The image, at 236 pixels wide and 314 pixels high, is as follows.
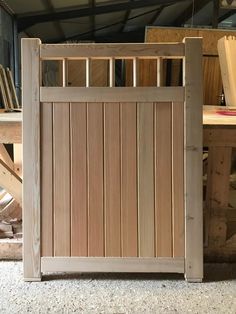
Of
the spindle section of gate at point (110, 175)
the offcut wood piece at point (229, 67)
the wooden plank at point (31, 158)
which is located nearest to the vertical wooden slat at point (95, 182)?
the spindle section of gate at point (110, 175)

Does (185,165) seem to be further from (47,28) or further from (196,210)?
(47,28)

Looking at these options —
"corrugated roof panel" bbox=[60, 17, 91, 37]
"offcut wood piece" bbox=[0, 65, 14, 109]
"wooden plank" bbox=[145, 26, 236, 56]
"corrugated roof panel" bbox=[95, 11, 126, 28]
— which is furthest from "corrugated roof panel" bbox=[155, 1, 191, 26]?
"offcut wood piece" bbox=[0, 65, 14, 109]

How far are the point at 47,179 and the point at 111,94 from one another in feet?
1.84

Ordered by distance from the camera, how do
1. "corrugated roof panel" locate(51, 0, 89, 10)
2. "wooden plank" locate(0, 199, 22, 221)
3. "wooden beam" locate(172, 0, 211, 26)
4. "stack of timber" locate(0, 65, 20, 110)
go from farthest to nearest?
"wooden beam" locate(172, 0, 211, 26) < "corrugated roof panel" locate(51, 0, 89, 10) < "stack of timber" locate(0, 65, 20, 110) < "wooden plank" locate(0, 199, 22, 221)

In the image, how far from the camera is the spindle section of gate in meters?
2.18

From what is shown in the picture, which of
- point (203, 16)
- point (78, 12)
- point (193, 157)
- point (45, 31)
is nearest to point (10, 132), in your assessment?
point (193, 157)

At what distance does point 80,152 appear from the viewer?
221cm

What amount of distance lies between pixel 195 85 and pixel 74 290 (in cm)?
122

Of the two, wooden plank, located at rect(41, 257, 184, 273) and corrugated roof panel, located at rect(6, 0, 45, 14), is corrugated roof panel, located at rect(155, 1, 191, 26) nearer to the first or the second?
corrugated roof panel, located at rect(6, 0, 45, 14)

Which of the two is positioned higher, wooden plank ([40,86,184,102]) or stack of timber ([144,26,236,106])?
stack of timber ([144,26,236,106])

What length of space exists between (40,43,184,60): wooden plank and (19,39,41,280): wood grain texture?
0.09 m

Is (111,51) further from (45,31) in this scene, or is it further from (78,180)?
(45,31)

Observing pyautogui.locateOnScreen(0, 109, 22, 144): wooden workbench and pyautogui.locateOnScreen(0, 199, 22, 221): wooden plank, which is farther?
pyautogui.locateOnScreen(0, 199, 22, 221): wooden plank

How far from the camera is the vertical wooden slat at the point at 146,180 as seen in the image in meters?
2.19
